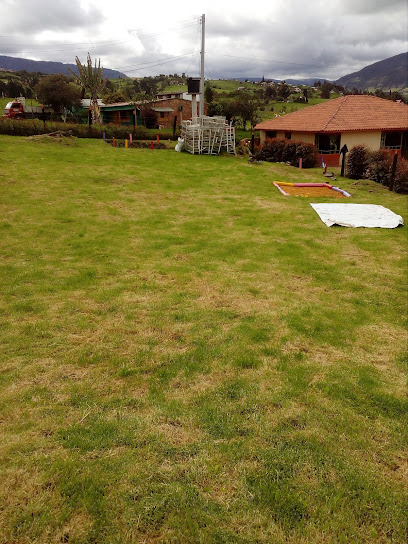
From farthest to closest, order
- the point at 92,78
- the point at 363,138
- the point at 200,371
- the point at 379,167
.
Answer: the point at 92,78 < the point at 363,138 < the point at 379,167 < the point at 200,371

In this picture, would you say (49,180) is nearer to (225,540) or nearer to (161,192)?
(161,192)

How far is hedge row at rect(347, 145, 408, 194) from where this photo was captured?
19.4 metres

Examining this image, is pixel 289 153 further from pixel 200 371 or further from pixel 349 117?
pixel 200 371

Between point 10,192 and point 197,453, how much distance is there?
14823 millimetres

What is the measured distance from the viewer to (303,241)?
1190 centimetres

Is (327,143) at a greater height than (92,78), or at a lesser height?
lesser

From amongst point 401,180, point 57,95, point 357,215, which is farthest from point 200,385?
point 57,95

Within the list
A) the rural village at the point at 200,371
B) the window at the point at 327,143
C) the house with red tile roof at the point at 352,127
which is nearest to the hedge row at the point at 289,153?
the house with red tile roof at the point at 352,127

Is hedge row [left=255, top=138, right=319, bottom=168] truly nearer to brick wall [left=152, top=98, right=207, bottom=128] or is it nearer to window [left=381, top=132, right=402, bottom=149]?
window [left=381, top=132, right=402, bottom=149]

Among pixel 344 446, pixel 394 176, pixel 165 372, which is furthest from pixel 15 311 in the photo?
pixel 394 176

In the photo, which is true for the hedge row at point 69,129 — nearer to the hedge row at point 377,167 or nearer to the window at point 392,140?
the window at point 392,140

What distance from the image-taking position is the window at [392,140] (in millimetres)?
30570

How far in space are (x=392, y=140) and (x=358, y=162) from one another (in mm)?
11194

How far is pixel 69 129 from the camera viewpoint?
3156 centimetres
